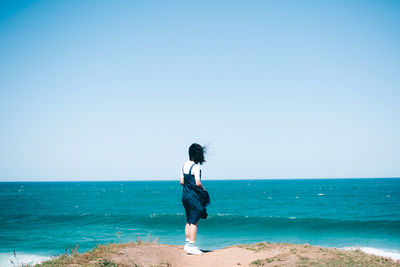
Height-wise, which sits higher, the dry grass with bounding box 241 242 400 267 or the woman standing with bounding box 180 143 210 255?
the woman standing with bounding box 180 143 210 255

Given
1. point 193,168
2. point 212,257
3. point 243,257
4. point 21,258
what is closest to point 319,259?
point 243,257

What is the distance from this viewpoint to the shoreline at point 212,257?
18.6ft

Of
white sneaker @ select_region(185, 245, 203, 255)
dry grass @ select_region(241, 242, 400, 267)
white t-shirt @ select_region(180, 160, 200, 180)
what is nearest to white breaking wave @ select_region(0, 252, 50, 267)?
white sneaker @ select_region(185, 245, 203, 255)

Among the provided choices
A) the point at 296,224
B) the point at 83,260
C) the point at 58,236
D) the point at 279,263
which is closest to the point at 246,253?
the point at 279,263

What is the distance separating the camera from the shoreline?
18.6 feet

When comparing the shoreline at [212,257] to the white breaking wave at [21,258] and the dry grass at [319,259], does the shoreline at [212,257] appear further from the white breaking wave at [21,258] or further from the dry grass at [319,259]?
the white breaking wave at [21,258]

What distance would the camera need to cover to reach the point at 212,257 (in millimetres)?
6559

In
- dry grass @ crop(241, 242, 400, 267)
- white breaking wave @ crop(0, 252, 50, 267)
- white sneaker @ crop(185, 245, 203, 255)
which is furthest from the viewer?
white breaking wave @ crop(0, 252, 50, 267)

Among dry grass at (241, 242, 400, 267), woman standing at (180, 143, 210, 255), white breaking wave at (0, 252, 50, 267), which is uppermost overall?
woman standing at (180, 143, 210, 255)

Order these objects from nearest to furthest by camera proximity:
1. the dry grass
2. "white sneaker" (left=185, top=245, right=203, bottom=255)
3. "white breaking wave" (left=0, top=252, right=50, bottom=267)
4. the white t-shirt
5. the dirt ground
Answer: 1. the dry grass
2. the dirt ground
3. the white t-shirt
4. "white sneaker" (left=185, top=245, right=203, bottom=255)
5. "white breaking wave" (left=0, top=252, right=50, bottom=267)

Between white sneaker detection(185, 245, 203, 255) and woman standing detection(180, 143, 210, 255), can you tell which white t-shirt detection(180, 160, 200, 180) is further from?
white sneaker detection(185, 245, 203, 255)

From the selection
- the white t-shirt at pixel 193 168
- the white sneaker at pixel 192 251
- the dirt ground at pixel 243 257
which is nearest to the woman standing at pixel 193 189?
the white t-shirt at pixel 193 168

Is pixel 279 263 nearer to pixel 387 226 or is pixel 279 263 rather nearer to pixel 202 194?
pixel 202 194

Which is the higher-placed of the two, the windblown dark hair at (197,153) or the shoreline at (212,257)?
the windblown dark hair at (197,153)
